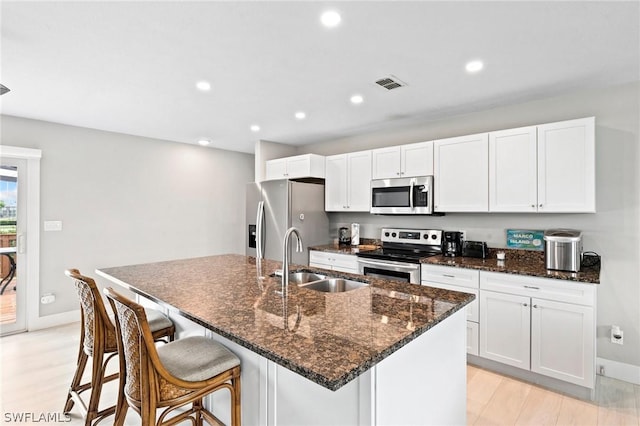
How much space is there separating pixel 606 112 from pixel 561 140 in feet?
1.59

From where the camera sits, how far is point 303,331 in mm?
1223

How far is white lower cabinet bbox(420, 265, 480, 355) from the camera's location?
2.80m

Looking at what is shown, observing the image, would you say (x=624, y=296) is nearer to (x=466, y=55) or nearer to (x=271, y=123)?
(x=466, y=55)

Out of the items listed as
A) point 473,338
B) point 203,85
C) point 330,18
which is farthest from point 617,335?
point 203,85

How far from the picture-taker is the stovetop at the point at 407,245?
3423 mm

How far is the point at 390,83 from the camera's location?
266 centimetres

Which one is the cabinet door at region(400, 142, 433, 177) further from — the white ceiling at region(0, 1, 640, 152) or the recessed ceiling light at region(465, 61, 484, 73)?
the recessed ceiling light at region(465, 61, 484, 73)

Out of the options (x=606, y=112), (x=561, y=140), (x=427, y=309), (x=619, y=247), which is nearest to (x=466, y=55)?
(x=561, y=140)

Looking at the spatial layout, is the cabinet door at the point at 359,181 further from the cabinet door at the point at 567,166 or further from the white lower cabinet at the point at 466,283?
the cabinet door at the point at 567,166

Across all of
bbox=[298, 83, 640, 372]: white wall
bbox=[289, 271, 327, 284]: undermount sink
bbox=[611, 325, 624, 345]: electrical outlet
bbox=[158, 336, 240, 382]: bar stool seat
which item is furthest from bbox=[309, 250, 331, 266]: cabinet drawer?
bbox=[611, 325, 624, 345]: electrical outlet

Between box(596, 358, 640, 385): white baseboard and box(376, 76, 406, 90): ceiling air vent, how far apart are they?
2892 mm

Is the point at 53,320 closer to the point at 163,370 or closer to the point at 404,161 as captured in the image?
the point at 163,370

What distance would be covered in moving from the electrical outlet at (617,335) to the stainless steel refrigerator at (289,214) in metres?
3.10

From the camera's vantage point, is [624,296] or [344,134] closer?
[624,296]
